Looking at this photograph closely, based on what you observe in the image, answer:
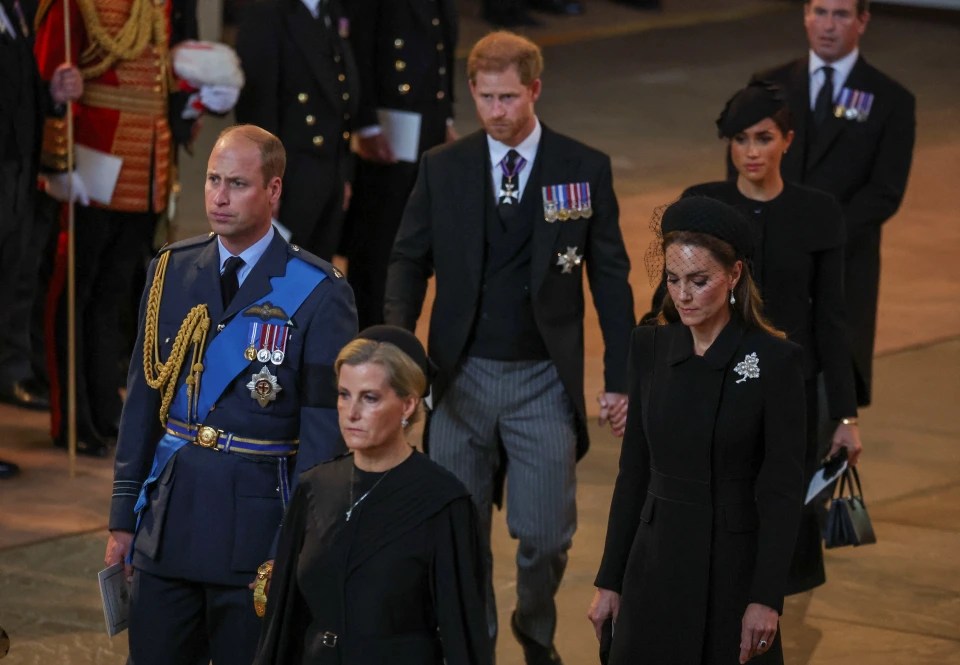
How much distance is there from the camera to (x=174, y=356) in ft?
17.0

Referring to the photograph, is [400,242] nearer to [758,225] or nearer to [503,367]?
[503,367]

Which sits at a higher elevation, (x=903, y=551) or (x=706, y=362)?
(x=706, y=362)

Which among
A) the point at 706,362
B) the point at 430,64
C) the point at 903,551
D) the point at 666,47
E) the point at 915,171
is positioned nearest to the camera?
the point at 706,362

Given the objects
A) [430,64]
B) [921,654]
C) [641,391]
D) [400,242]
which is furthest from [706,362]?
[430,64]

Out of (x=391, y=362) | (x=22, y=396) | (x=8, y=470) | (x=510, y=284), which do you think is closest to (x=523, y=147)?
(x=510, y=284)

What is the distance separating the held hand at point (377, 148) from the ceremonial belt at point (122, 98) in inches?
43.4

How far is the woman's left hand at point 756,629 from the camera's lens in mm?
4958

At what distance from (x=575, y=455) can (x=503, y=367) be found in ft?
1.28

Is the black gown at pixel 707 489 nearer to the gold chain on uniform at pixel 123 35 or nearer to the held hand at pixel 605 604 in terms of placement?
the held hand at pixel 605 604

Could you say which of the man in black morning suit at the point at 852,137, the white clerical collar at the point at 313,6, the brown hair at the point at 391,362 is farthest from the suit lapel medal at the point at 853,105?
the brown hair at the point at 391,362

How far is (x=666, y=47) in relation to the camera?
18.1m

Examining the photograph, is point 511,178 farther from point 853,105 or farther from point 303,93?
point 303,93

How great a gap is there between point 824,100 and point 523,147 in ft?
6.69

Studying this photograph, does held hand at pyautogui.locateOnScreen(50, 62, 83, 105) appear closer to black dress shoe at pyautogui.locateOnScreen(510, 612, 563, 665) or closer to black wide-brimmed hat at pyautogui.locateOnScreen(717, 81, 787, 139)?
black wide-brimmed hat at pyautogui.locateOnScreen(717, 81, 787, 139)
